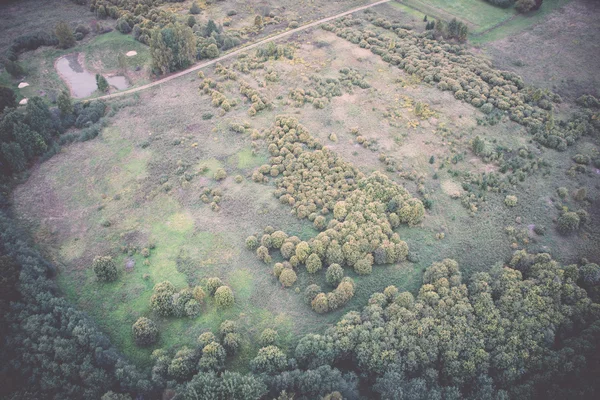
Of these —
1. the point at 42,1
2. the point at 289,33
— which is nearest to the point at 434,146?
the point at 289,33

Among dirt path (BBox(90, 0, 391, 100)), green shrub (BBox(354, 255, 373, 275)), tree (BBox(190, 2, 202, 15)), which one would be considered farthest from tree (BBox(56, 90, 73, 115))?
green shrub (BBox(354, 255, 373, 275))

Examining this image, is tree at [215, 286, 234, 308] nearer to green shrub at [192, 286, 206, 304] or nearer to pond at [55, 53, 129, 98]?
green shrub at [192, 286, 206, 304]

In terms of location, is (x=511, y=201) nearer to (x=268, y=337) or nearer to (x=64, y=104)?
(x=268, y=337)

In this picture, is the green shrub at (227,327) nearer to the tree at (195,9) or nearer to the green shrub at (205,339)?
the green shrub at (205,339)

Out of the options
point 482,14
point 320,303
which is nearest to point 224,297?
point 320,303

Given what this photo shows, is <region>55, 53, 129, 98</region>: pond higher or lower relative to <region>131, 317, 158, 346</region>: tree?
higher

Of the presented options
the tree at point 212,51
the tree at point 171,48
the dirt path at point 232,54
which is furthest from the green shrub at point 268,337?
the tree at point 212,51
